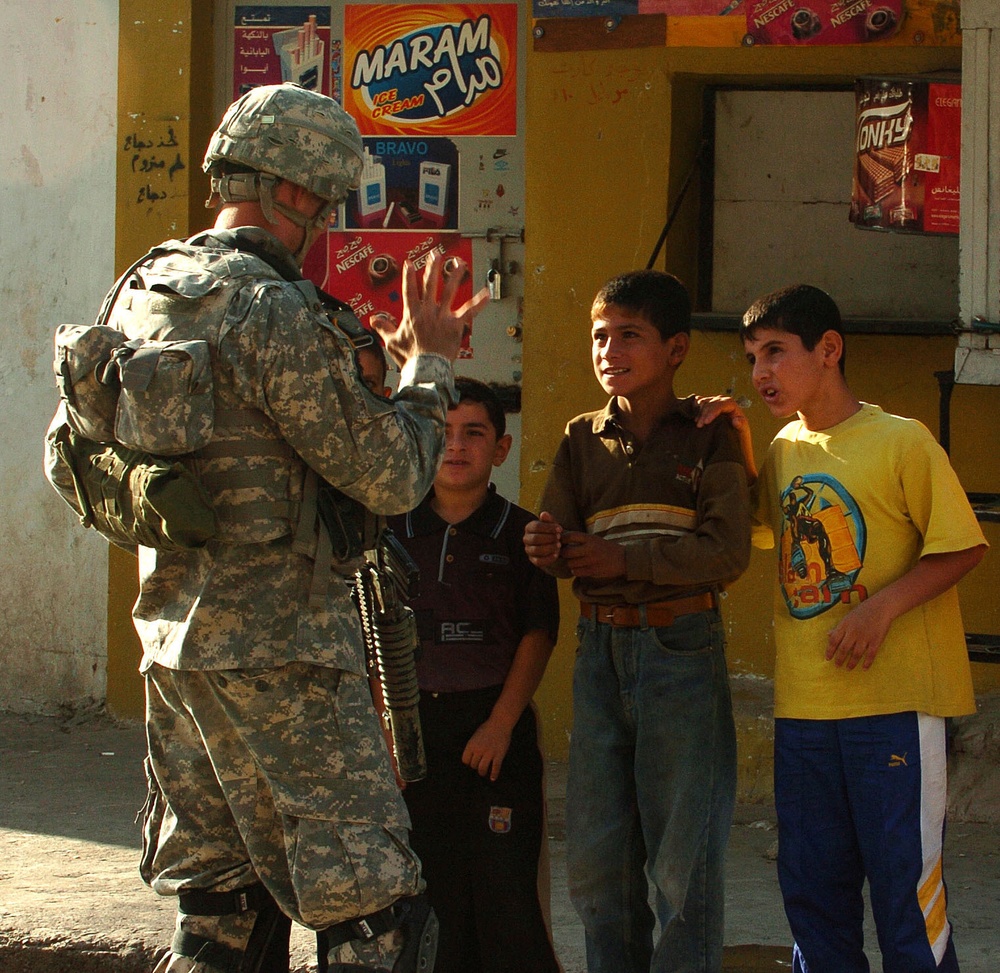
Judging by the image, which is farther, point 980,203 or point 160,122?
point 160,122

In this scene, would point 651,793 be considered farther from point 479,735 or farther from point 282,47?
point 282,47

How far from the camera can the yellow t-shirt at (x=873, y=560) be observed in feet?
9.27

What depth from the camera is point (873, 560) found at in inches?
113

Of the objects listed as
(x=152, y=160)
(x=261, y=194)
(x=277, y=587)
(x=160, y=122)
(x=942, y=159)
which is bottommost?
(x=277, y=587)

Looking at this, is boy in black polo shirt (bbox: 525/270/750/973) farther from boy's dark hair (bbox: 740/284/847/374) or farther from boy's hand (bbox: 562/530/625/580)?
boy's dark hair (bbox: 740/284/847/374)

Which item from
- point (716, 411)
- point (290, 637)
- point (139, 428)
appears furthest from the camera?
point (716, 411)

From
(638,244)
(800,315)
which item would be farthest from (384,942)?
(638,244)

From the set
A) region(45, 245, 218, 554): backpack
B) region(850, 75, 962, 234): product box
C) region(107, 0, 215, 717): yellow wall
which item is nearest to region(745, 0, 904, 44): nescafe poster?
region(850, 75, 962, 234): product box

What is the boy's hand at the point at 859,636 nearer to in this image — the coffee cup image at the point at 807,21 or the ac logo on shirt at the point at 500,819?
the ac logo on shirt at the point at 500,819

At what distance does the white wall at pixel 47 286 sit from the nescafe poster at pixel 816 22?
2.52 meters

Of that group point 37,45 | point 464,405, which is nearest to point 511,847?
point 464,405

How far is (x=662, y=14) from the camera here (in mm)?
4988

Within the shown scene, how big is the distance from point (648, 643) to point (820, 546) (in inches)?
16.1

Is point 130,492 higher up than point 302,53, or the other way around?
point 302,53
